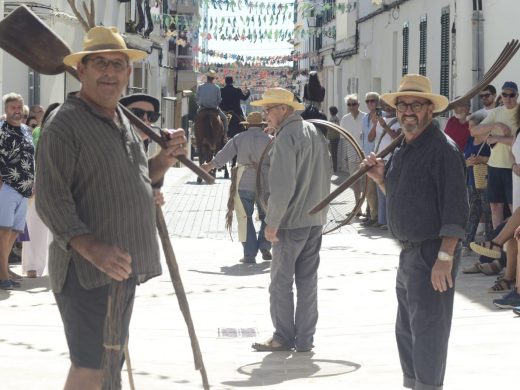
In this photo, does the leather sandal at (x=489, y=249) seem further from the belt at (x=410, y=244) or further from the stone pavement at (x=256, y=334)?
the belt at (x=410, y=244)

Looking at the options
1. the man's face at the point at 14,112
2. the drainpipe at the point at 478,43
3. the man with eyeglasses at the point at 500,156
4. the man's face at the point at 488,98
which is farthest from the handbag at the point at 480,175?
the drainpipe at the point at 478,43

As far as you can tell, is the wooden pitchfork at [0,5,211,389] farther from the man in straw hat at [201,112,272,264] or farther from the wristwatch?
the man in straw hat at [201,112,272,264]

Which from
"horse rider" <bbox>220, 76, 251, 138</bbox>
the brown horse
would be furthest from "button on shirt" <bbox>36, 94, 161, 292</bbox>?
"horse rider" <bbox>220, 76, 251, 138</bbox>

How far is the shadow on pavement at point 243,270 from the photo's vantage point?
12.9 m

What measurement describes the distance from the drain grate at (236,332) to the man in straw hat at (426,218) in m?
3.18

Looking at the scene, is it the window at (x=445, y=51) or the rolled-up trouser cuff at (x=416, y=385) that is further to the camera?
the window at (x=445, y=51)

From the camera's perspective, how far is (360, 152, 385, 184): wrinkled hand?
6.26m

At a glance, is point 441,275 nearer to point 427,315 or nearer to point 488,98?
point 427,315

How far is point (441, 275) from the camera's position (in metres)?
5.88

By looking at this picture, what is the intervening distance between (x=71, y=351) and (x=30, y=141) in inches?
275

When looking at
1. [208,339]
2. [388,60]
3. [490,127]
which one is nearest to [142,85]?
[388,60]

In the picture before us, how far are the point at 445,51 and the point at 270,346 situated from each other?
45.5 feet

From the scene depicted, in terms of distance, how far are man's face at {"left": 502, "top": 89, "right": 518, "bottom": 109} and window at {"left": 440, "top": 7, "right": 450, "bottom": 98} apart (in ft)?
26.9

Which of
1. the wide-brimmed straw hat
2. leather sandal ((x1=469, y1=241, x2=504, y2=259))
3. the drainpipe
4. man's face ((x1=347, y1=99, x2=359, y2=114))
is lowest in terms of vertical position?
leather sandal ((x1=469, y1=241, x2=504, y2=259))
